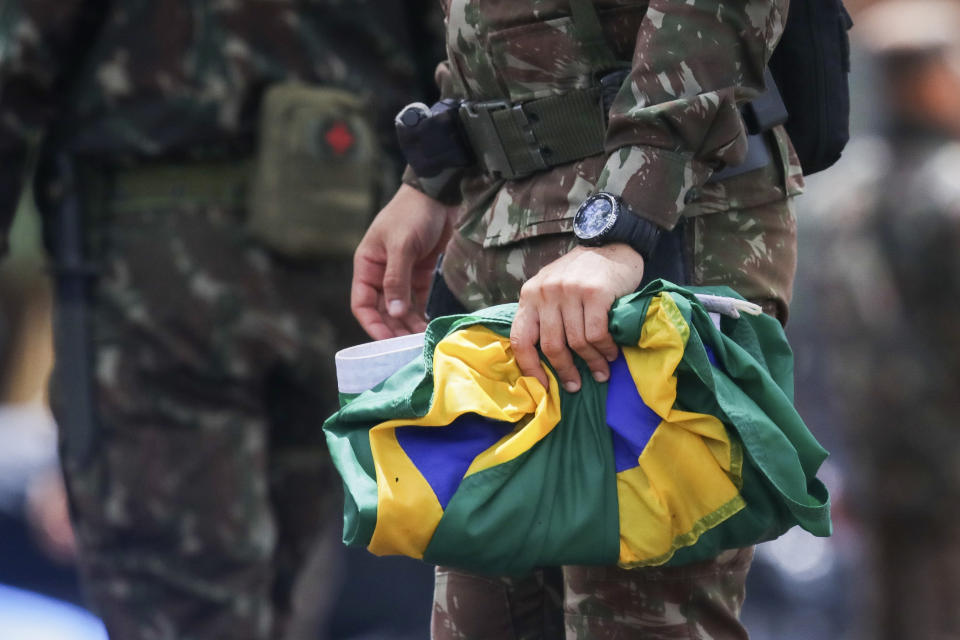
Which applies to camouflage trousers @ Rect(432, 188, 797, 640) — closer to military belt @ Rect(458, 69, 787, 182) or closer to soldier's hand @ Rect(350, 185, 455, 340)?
military belt @ Rect(458, 69, 787, 182)

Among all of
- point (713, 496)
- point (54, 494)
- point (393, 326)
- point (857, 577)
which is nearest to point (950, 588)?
point (857, 577)

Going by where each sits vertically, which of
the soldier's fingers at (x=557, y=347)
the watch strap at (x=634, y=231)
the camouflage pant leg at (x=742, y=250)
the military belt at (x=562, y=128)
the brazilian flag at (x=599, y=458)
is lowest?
the brazilian flag at (x=599, y=458)

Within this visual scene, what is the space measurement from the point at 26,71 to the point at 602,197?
1.56 m

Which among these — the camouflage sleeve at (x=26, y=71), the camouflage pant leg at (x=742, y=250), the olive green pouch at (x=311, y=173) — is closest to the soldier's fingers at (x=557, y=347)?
the camouflage pant leg at (x=742, y=250)

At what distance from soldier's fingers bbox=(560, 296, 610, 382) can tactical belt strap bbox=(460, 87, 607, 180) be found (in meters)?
0.24

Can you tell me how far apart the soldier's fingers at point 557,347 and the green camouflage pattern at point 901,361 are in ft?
9.87

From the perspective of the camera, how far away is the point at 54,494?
4.23 metres

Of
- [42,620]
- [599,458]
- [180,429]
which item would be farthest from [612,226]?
[42,620]

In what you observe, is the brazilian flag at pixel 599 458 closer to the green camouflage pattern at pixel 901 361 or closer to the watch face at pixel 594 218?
the watch face at pixel 594 218

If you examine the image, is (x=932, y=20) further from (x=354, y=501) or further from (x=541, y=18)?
(x=354, y=501)

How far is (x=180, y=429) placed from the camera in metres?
2.81

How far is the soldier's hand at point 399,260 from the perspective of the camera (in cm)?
204

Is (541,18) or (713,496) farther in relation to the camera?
(541,18)

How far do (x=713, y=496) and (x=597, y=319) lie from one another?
22 centimetres
